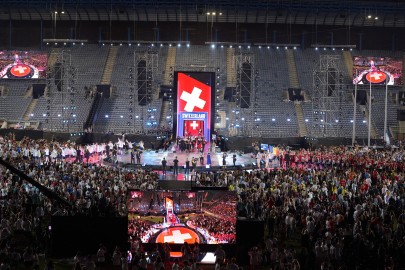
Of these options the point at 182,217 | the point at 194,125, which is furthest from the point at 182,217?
the point at 194,125

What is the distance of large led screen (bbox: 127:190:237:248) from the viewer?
17.2 meters

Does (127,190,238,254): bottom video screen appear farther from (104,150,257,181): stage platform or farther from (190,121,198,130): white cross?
(190,121,198,130): white cross

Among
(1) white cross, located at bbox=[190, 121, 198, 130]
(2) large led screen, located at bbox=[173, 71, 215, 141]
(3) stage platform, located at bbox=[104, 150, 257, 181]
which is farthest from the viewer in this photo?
(1) white cross, located at bbox=[190, 121, 198, 130]

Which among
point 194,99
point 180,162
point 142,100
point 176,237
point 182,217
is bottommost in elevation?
point 176,237

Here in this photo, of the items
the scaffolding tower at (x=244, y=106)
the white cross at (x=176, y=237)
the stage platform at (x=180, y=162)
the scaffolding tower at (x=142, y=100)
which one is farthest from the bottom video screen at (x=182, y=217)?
the scaffolding tower at (x=142, y=100)

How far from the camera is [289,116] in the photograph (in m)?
49.8

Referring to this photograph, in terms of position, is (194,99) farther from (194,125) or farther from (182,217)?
(182,217)

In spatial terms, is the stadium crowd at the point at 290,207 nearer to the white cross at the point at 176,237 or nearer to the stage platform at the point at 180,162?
the white cross at the point at 176,237

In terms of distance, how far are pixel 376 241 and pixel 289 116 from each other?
110 feet

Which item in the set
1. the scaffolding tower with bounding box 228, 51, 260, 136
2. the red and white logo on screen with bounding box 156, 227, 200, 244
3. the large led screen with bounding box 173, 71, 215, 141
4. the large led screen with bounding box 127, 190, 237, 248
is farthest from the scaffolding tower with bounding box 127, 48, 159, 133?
the red and white logo on screen with bounding box 156, 227, 200, 244

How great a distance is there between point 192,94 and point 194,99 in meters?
0.40

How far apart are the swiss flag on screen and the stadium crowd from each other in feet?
47.1

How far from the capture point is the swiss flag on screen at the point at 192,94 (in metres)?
42.2

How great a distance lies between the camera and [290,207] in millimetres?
20125
